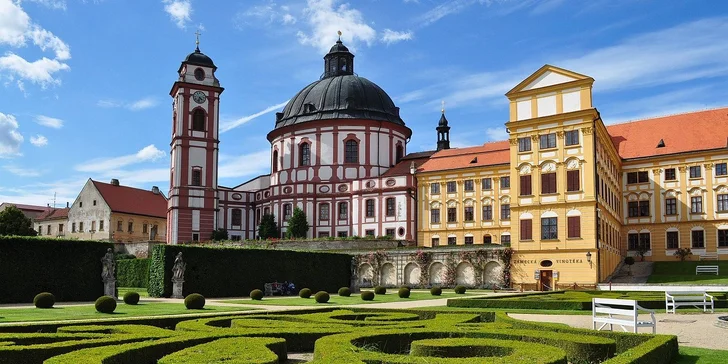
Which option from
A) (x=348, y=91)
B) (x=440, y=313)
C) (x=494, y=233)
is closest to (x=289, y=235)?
(x=348, y=91)

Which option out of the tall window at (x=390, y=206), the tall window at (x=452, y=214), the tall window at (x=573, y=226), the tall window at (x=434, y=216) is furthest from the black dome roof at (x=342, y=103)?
the tall window at (x=573, y=226)

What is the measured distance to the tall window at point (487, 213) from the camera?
53763mm

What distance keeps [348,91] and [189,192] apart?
18330 millimetres

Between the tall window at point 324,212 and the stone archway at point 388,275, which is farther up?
the tall window at point 324,212

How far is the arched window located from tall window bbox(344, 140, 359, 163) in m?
14.7

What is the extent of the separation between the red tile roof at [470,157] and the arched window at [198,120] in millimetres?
23201

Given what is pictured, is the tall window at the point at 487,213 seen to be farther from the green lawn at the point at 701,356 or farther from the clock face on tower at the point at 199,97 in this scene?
the green lawn at the point at 701,356

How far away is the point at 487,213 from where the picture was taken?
5394 cm

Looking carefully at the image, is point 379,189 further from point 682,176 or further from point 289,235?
point 682,176

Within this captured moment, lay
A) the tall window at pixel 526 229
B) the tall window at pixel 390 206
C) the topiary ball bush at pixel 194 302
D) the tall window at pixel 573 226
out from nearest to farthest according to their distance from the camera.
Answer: the topiary ball bush at pixel 194 302, the tall window at pixel 573 226, the tall window at pixel 526 229, the tall window at pixel 390 206

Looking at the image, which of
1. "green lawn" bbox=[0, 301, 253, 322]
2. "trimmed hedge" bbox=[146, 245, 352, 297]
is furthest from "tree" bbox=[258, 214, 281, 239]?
"green lawn" bbox=[0, 301, 253, 322]

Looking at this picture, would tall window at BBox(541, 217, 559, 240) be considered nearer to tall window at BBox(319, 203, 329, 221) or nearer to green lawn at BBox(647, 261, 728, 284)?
green lawn at BBox(647, 261, 728, 284)

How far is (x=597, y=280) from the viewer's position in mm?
40438

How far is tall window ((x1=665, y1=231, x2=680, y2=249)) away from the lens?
162 ft
